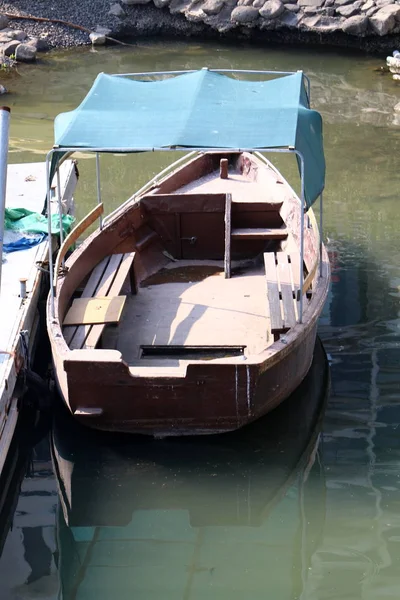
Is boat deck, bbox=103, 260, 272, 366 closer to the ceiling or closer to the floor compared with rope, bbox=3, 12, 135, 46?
closer to the ceiling

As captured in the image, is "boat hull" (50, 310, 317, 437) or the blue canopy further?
the blue canopy

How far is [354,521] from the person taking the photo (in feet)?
22.1

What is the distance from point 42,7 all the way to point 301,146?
1773cm

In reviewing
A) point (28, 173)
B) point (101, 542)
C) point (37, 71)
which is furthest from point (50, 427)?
point (37, 71)

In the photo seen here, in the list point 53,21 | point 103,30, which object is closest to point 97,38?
point 103,30

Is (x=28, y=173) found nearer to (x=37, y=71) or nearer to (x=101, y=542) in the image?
(x=101, y=542)

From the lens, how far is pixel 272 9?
21672 millimetres

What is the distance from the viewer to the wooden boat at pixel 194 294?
23.4 ft

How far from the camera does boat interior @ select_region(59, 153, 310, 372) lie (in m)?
8.13

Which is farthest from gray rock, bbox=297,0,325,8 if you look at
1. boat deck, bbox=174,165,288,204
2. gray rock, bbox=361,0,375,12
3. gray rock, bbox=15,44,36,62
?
boat deck, bbox=174,165,288,204

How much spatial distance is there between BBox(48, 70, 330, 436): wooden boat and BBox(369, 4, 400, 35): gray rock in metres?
10.9

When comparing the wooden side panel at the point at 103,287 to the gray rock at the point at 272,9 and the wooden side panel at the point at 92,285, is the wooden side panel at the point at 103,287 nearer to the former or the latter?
the wooden side panel at the point at 92,285

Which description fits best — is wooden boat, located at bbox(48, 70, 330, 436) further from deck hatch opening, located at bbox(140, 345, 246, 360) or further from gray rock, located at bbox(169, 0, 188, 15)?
gray rock, located at bbox(169, 0, 188, 15)

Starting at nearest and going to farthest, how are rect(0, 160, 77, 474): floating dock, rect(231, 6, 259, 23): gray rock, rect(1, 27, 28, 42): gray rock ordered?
1. rect(0, 160, 77, 474): floating dock
2. rect(231, 6, 259, 23): gray rock
3. rect(1, 27, 28, 42): gray rock
